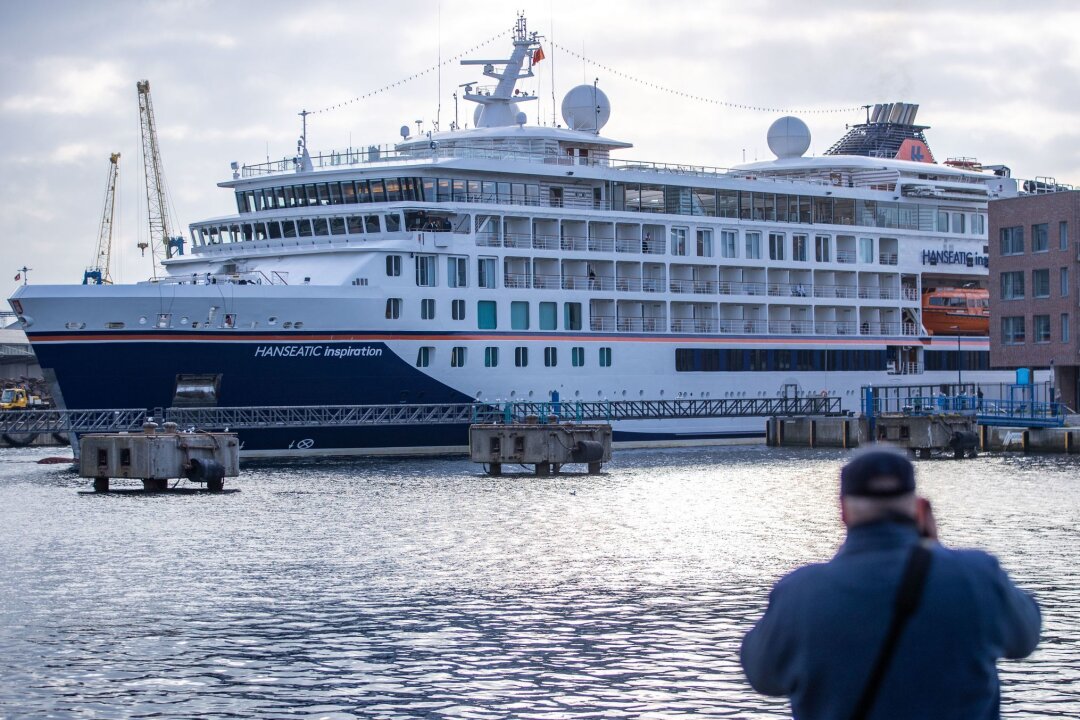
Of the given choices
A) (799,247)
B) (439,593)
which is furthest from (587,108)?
(439,593)

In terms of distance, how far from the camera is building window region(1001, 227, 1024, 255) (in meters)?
70.1

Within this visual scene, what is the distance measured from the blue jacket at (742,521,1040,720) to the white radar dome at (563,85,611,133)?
6405 cm

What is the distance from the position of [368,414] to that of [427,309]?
4.93 meters

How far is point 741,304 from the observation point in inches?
2704

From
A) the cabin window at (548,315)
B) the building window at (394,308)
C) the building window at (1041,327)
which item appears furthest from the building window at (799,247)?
the building window at (394,308)

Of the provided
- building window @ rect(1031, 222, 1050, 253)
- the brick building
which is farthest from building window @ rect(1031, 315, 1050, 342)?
building window @ rect(1031, 222, 1050, 253)

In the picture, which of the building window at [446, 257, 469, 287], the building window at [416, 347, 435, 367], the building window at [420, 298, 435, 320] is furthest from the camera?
the building window at [446, 257, 469, 287]

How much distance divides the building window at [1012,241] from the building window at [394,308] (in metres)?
31.0

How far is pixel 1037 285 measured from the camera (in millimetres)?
69312

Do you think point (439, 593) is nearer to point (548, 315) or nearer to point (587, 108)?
point (548, 315)

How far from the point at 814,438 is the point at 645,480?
21.6m

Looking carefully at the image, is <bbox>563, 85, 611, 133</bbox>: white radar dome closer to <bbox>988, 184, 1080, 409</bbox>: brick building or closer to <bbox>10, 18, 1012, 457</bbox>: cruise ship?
<bbox>10, 18, 1012, 457</bbox>: cruise ship

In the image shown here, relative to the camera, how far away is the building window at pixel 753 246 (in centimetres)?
6925

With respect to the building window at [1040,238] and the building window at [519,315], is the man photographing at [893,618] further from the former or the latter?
the building window at [1040,238]
